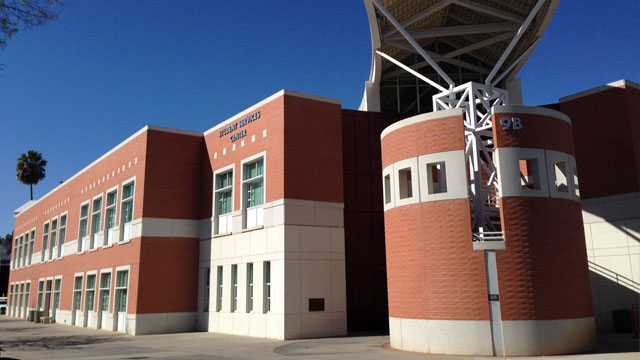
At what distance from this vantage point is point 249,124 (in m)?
→ 29.1

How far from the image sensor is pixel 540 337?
16.7 meters

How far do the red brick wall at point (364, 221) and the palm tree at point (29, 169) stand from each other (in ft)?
242

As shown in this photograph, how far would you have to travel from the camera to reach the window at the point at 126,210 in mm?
33828

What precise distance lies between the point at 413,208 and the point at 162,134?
19061 millimetres

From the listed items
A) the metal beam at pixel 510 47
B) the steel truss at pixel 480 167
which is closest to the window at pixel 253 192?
the steel truss at pixel 480 167

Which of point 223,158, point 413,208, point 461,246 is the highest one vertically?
point 223,158

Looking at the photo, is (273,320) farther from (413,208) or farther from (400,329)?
(413,208)

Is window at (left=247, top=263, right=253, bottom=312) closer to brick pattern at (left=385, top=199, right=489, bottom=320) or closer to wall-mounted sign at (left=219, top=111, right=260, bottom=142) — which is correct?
wall-mounted sign at (left=219, top=111, right=260, bottom=142)

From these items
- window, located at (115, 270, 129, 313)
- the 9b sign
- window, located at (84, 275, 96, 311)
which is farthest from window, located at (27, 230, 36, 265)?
the 9b sign

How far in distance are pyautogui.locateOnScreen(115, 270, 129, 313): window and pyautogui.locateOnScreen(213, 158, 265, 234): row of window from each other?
271 inches

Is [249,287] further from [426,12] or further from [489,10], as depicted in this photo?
[489,10]

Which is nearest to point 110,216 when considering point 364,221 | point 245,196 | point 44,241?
point 245,196

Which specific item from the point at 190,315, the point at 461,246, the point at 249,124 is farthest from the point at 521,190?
the point at 190,315

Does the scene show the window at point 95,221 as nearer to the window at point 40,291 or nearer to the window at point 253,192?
the window at point 253,192
